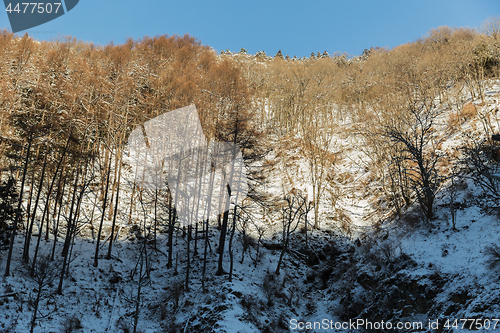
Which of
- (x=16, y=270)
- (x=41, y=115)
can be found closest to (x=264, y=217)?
(x=16, y=270)

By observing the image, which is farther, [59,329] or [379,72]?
[379,72]

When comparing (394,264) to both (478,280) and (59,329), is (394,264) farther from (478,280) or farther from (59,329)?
(59,329)

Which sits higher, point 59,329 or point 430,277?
point 430,277

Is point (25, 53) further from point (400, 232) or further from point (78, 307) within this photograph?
point (400, 232)

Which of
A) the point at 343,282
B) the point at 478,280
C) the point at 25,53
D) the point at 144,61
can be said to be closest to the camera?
the point at 478,280

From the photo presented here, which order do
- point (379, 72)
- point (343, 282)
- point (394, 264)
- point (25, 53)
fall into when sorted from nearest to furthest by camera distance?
1. point (394, 264)
2. point (343, 282)
3. point (25, 53)
4. point (379, 72)

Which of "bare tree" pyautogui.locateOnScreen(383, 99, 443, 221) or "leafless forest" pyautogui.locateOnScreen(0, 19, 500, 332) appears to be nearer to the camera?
"bare tree" pyautogui.locateOnScreen(383, 99, 443, 221)

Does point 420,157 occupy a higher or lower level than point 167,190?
higher

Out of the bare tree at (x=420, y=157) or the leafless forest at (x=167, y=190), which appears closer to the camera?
the bare tree at (x=420, y=157)

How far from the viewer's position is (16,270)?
1512 cm

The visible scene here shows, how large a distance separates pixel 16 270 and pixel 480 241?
22.0 meters

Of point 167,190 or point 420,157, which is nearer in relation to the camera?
point 420,157

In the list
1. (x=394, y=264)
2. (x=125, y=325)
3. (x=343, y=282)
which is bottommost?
(x=125, y=325)

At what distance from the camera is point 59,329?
41.8 ft
